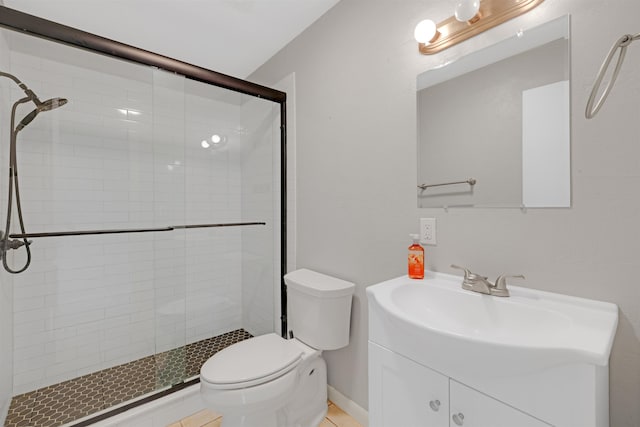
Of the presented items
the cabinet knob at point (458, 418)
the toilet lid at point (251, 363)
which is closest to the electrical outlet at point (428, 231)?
the cabinet knob at point (458, 418)

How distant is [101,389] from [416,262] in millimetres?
1953

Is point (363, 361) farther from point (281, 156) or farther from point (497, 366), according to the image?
point (281, 156)

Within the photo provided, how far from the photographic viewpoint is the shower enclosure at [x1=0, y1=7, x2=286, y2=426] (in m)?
1.50

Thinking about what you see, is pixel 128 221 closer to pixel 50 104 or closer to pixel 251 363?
pixel 50 104

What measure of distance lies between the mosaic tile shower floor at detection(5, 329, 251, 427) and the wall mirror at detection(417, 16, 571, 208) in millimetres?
1774

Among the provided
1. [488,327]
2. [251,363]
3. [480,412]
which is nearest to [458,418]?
[480,412]

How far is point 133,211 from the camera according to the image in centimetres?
183

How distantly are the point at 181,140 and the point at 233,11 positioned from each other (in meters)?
0.91

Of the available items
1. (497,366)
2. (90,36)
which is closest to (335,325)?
(497,366)

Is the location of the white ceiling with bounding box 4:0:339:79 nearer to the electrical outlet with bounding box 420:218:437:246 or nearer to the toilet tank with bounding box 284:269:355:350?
the electrical outlet with bounding box 420:218:437:246

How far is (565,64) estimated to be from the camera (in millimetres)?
898

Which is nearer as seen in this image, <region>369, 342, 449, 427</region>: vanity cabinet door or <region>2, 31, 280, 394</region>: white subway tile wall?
<region>369, 342, 449, 427</region>: vanity cabinet door

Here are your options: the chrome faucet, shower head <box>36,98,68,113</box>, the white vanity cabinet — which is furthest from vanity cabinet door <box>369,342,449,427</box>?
shower head <box>36,98,68,113</box>

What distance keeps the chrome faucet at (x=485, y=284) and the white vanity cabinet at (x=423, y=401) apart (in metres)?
0.34
